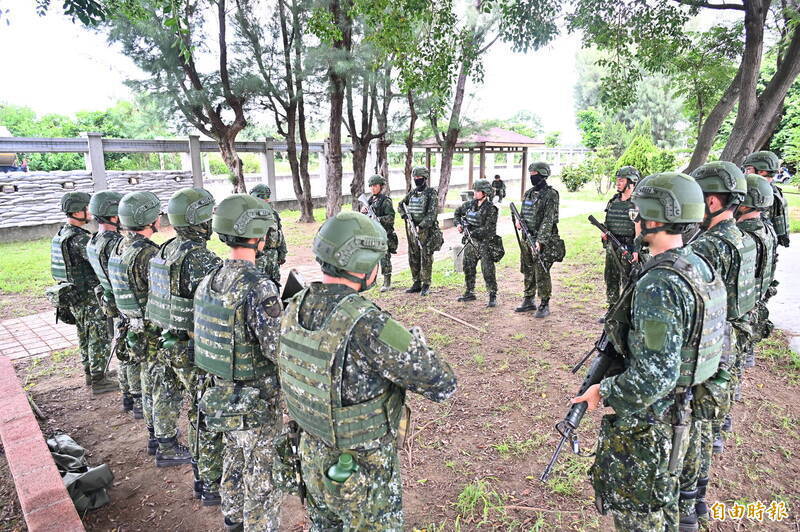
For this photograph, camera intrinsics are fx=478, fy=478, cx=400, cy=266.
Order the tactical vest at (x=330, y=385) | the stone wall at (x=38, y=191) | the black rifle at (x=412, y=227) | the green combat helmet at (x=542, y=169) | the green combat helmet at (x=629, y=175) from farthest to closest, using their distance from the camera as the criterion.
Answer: the stone wall at (x=38, y=191), the black rifle at (x=412, y=227), the green combat helmet at (x=542, y=169), the green combat helmet at (x=629, y=175), the tactical vest at (x=330, y=385)

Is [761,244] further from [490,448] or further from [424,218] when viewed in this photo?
[424,218]

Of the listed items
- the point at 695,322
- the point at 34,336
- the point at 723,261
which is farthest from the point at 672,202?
the point at 34,336

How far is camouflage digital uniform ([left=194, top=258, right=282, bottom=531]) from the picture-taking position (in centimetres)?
259

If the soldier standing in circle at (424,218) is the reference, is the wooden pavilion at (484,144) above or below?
above

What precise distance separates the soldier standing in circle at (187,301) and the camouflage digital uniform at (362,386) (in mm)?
1190

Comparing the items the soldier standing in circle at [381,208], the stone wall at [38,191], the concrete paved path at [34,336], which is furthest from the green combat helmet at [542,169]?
the stone wall at [38,191]

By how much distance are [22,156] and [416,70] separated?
19612 mm

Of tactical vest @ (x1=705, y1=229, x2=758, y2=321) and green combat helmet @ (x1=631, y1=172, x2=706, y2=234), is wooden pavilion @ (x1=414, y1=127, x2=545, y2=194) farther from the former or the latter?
green combat helmet @ (x1=631, y1=172, x2=706, y2=234)

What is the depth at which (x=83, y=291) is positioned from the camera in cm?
483

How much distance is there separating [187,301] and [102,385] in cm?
275

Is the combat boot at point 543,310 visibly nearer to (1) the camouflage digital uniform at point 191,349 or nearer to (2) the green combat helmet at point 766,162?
(2) the green combat helmet at point 766,162

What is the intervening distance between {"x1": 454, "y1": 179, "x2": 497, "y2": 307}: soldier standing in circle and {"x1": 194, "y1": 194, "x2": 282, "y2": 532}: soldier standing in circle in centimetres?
481

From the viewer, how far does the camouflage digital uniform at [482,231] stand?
7219mm

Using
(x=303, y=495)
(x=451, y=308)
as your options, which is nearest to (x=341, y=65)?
(x=451, y=308)
